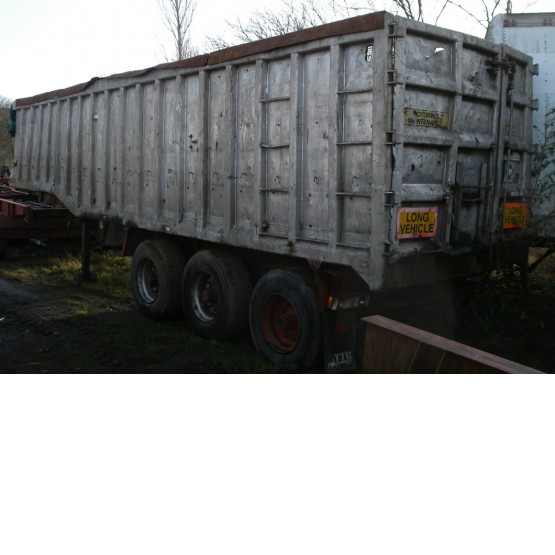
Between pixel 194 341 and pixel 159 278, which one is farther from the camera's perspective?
pixel 159 278

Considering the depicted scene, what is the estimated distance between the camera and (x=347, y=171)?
16.8ft

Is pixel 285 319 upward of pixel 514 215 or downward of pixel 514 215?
downward

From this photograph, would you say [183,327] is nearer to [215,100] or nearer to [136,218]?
[136,218]

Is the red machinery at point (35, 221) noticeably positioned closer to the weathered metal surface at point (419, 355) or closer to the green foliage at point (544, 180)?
the green foliage at point (544, 180)

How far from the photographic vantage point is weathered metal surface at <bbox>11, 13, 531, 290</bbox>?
485 centimetres

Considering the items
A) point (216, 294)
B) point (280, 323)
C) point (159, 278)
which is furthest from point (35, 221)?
point (280, 323)

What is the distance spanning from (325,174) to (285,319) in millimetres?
1437

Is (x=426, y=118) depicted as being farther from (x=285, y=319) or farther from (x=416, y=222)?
(x=285, y=319)

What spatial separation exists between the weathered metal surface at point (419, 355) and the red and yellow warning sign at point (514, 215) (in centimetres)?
258

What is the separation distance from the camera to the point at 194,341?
7.04 meters

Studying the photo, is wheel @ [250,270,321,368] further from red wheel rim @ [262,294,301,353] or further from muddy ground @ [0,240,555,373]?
muddy ground @ [0,240,555,373]

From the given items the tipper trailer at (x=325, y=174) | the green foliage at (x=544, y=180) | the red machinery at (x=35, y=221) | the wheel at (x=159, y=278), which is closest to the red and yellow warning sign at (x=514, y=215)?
the tipper trailer at (x=325, y=174)

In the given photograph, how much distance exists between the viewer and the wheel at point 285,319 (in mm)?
5594

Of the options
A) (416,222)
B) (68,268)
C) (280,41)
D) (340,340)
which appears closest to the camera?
(416,222)
